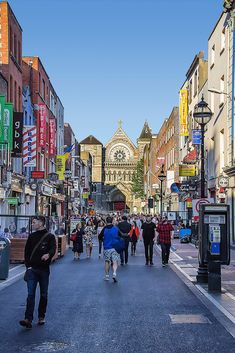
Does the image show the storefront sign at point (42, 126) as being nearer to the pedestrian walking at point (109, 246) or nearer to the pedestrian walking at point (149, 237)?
the pedestrian walking at point (149, 237)

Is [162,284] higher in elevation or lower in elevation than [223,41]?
lower

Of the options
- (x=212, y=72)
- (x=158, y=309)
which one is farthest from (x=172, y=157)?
(x=158, y=309)

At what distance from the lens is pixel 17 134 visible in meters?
35.9

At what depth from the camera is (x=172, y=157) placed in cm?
6412

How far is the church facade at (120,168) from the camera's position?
152 m

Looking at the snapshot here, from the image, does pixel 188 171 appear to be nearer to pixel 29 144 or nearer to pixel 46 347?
pixel 29 144

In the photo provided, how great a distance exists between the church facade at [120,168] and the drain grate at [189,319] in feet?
455

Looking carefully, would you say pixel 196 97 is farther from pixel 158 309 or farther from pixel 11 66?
pixel 158 309

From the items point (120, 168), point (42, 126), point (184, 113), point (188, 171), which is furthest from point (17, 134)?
point (120, 168)

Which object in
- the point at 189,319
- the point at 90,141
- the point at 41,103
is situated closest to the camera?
the point at 189,319

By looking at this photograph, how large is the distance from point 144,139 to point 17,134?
118595 millimetres

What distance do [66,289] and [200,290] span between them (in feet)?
10.5

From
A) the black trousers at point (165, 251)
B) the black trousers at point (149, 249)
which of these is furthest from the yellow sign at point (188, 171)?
the black trousers at point (165, 251)

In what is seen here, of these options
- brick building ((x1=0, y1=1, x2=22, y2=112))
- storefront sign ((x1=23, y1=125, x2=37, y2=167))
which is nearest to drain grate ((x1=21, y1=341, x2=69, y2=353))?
brick building ((x1=0, y1=1, x2=22, y2=112))
